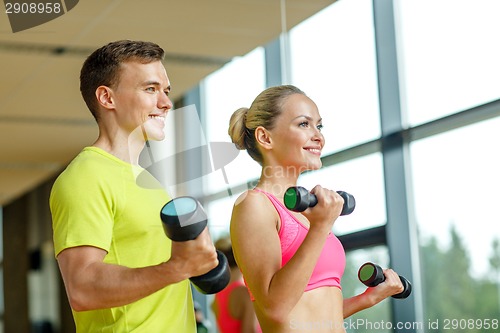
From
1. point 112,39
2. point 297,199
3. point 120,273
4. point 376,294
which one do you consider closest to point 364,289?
point 112,39

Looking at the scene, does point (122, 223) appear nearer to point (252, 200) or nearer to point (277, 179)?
point (252, 200)

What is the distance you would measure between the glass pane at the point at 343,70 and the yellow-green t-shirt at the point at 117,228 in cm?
256

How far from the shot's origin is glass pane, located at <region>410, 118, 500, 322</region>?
11.2 feet

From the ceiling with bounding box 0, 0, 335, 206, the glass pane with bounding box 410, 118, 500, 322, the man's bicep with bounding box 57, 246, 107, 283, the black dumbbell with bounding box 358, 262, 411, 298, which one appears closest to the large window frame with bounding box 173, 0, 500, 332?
the glass pane with bounding box 410, 118, 500, 322

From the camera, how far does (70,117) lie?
18.3 ft

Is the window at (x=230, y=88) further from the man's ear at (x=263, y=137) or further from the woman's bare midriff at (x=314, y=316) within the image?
the woman's bare midriff at (x=314, y=316)

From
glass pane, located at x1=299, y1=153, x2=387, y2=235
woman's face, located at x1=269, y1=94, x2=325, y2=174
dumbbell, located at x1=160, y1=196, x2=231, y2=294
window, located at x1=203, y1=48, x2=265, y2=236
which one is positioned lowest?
dumbbell, located at x1=160, y1=196, x2=231, y2=294

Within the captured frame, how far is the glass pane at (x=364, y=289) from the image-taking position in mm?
3908

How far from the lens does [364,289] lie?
387 cm

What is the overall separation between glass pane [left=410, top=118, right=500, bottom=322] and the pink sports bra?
6.16 ft

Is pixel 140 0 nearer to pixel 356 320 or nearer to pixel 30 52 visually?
pixel 30 52

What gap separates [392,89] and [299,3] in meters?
0.57

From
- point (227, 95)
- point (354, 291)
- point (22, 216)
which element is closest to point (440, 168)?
point (354, 291)

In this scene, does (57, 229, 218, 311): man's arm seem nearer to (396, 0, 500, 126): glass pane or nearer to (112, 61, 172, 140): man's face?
(112, 61, 172, 140): man's face
